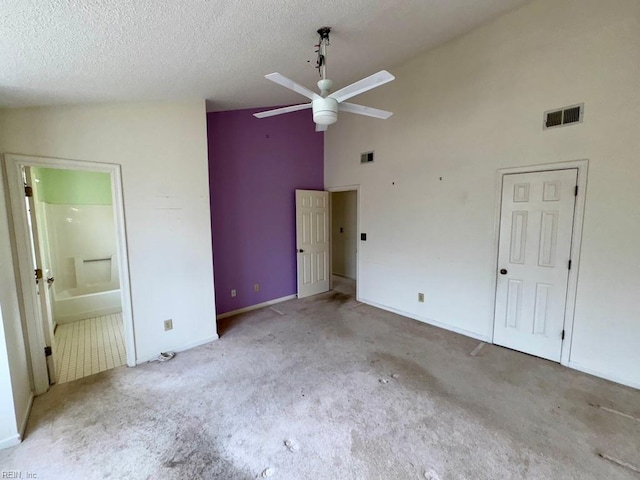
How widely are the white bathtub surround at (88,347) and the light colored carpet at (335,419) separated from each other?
0.25 metres

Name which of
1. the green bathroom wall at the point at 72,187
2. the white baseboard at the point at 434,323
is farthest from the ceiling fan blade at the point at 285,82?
the green bathroom wall at the point at 72,187

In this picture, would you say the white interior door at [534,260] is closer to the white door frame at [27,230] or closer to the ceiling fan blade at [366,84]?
the ceiling fan blade at [366,84]

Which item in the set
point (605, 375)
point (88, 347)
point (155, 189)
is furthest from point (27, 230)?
point (605, 375)

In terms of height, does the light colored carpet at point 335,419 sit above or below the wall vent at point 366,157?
below

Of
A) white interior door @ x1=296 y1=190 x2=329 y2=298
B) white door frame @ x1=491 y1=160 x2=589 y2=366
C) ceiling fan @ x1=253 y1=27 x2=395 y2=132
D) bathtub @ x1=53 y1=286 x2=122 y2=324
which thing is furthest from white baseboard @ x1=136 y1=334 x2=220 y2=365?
white door frame @ x1=491 y1=160 x2=589 y2=366

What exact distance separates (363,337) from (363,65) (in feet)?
10.6

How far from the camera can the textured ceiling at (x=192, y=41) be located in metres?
1.43

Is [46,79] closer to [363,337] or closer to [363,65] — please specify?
[363,65]

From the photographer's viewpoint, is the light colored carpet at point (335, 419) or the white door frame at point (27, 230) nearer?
the light colored carpet at point (335, 419)

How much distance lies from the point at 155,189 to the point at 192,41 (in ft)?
5.12

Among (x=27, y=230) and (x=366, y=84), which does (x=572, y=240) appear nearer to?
(x=366, y=84)

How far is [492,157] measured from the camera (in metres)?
3.18

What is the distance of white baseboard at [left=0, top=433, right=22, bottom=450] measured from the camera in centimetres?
189

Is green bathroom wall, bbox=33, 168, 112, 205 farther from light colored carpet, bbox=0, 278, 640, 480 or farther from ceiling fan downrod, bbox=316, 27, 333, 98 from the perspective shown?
ceiling fan downrod, bbox=316, 27, 333, 98
